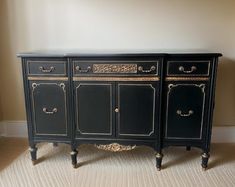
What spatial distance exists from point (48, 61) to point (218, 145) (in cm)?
181

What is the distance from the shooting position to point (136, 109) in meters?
2.03

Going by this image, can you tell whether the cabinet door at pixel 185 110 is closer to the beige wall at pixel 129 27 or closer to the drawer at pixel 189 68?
the drawer at pixel 189 68

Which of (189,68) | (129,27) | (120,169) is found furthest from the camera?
(129,27)

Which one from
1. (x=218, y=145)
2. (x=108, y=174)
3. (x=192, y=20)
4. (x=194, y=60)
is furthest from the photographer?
(x=218, y=145)

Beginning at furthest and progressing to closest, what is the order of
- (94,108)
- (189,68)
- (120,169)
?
1. (120,169)
2. (94,108)
3. (189,68)

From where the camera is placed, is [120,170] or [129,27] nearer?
[120,170]

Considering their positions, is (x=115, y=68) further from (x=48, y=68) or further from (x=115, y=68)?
(x=48, y=68)

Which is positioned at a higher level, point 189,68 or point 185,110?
point 189,68

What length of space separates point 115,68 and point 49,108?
631mm

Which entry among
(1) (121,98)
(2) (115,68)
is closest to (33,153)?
(1) (121,98)

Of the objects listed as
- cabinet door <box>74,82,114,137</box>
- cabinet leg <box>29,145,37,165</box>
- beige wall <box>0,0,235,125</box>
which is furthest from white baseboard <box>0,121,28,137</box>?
cabinet door <box>74,82,114,137</box>

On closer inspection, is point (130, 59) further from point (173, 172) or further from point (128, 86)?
point (173, 172)

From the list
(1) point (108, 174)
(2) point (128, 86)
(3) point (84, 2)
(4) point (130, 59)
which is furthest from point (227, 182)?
(3) point (84, 2)

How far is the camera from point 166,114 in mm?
2041
